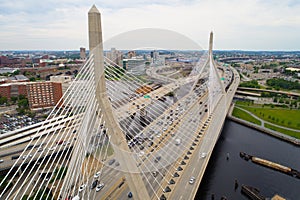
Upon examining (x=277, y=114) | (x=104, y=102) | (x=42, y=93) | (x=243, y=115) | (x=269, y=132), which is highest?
(x=104, y=102)

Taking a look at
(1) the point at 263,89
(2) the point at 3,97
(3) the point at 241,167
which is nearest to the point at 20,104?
(2) the point at 3,97

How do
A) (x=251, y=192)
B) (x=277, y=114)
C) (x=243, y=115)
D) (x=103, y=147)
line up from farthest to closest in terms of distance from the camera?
1. (x=243, y=115)
2. (x=277, y=114)
3. (x=103, y=147)
4. (x=251, y=192)

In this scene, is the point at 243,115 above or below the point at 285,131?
above

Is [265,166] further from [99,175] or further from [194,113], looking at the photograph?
[99,175]

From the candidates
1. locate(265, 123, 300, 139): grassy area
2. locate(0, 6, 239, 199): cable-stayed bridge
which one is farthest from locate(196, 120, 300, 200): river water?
locate(0, 6, 239, 199): cable-stayed bridge

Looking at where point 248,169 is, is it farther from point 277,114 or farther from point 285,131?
point 277,114

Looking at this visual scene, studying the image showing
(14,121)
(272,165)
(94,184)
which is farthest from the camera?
(14,121)

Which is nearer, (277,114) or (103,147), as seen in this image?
(103,147)

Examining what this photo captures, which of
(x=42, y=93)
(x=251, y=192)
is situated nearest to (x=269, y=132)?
(x=251, y=192)
